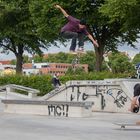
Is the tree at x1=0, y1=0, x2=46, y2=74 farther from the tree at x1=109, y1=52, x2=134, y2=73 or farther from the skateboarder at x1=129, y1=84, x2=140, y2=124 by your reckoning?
the tree at x1=109, y1=52, x2=134, y2=73

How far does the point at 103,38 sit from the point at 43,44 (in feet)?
40.5

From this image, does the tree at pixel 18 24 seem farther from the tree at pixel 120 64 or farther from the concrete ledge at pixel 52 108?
the tree at pixel 120 64

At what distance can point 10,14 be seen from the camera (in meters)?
57.9

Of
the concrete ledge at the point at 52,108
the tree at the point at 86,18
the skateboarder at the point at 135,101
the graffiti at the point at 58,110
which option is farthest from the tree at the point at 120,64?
the skateboarder at the point at 135,101

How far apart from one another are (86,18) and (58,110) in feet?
102

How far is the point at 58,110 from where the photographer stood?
65.7 feet

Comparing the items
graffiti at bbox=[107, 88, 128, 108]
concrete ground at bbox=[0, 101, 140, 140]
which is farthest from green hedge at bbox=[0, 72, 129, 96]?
concrete ground at bbox=[0, 101, 140, 140]

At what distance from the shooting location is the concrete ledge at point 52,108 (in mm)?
19516

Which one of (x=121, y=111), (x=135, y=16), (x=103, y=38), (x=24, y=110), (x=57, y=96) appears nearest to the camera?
(x=24, y=110)

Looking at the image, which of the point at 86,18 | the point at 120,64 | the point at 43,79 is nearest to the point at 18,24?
the point at 86,18

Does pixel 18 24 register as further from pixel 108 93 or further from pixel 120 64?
pixel 120 64

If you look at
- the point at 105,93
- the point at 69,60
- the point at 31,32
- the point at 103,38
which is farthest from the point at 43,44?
the point at 69,60

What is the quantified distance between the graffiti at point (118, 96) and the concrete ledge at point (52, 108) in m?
4.22

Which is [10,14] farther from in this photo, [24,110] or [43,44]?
[24,110]
